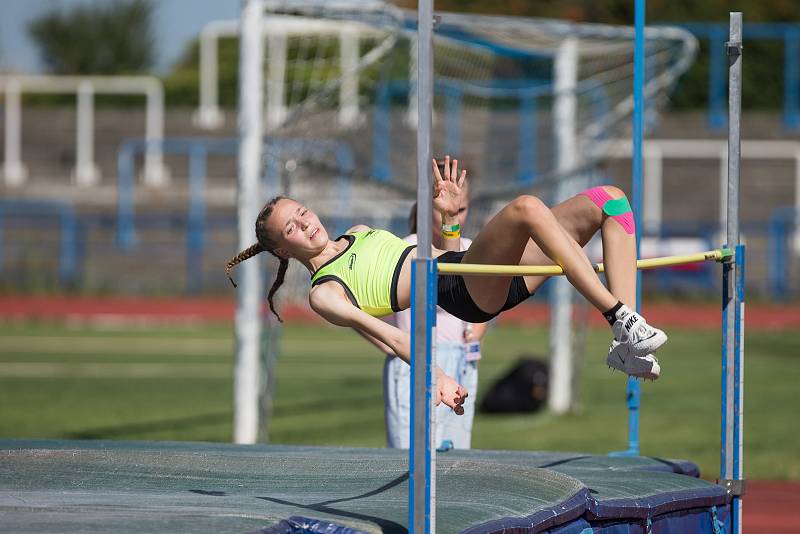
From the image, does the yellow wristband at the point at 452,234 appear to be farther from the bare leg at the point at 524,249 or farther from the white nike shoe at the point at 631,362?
the white nike shoe at the point at 631,362

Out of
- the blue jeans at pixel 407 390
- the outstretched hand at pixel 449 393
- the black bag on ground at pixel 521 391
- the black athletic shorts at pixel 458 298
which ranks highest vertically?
the black athletic shorts at pixel 458 298

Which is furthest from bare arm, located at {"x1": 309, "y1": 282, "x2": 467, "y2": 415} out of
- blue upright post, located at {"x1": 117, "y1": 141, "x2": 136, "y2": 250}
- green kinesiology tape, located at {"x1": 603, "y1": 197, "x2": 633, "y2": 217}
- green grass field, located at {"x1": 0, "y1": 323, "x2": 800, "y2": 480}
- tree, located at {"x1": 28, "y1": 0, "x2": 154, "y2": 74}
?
tree, located at {"x1": 28, "y1": 0, "x2": 154, "y2": 74}

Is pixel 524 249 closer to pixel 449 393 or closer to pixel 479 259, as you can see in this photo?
pixel 479 259

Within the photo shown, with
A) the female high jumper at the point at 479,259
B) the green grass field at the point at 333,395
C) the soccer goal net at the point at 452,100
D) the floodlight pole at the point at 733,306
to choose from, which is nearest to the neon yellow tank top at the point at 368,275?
the female high jumper at the point at 479,259

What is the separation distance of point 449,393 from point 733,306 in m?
1.75

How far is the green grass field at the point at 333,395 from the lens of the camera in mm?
9539

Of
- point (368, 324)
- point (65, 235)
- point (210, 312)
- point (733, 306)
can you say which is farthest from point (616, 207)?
point (65, 235)

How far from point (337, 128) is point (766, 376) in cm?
560

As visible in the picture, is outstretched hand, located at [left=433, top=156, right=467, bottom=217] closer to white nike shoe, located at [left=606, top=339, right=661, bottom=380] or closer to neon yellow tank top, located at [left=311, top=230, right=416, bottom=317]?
neon yellow tank top, located at [left=311, top=230, right=416, bottom=317]

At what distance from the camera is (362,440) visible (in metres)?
9.49

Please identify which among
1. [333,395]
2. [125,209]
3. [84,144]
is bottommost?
[333,395]

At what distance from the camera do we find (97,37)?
154 ft

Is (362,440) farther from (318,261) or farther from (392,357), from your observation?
(318,261)

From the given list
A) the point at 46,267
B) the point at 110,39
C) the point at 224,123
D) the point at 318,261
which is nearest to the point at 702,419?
the point at 318,261
